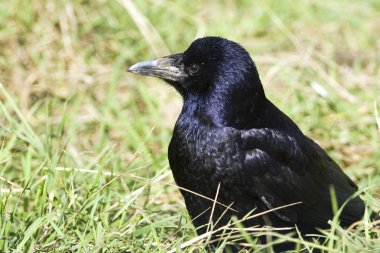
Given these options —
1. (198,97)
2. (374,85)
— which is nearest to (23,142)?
(198,97)

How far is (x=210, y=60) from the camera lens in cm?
378

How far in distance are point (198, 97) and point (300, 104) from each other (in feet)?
5.17

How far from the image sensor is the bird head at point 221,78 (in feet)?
12.2

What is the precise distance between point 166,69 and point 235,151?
1.95 ft

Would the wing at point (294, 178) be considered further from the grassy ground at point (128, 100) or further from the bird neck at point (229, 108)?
the grassy ground at point (128, 100)

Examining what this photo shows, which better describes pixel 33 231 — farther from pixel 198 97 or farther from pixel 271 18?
pixel 271 18

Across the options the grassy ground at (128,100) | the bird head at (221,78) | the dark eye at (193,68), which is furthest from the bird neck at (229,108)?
the grassy ground at (128,100)

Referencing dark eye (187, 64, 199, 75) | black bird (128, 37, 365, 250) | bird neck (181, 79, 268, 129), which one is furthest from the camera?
dark eye (187, 64, 199, 75)

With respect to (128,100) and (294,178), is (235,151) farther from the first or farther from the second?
(128,100)

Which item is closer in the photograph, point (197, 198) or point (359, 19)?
point (197, 198)

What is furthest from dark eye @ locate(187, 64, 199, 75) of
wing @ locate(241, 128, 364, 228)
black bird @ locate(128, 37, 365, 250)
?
wing @ locate(241, 128, 364, 228)

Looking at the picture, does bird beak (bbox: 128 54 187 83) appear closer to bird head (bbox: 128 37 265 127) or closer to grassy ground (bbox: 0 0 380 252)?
bird head (bbox: 128 37 265 127)

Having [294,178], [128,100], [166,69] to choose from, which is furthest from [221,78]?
[128,100]

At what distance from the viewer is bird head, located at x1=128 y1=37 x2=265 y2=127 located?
3.71 meters
